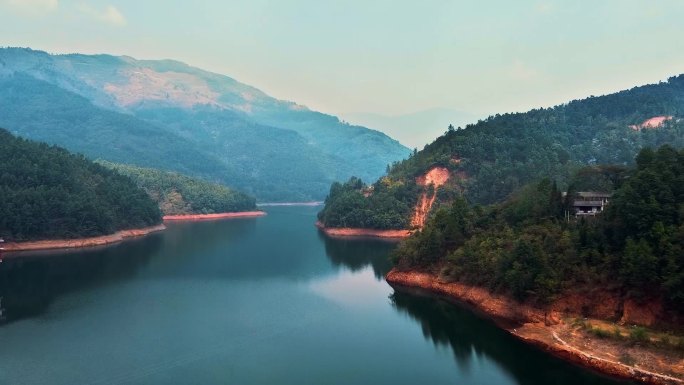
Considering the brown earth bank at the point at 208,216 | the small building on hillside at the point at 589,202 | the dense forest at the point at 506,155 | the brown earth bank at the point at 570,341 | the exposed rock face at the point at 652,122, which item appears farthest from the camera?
the brown earth bank at the point at 208,216

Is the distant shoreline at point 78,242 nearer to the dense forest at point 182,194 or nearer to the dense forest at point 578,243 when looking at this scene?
the dense forest at point 182,194

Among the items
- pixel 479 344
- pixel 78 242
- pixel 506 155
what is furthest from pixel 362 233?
pixel 479 344

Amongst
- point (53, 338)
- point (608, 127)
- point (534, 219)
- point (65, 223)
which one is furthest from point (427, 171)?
point (53, 338)

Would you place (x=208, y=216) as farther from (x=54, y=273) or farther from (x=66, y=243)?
(x=54, y=273)

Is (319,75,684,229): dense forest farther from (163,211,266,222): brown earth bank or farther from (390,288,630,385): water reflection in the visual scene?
(390,288,630,385): water reflection

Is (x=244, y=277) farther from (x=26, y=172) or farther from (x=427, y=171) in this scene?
(x=427, y=171)

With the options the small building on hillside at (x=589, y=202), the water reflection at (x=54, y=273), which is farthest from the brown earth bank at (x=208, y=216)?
the small building on hillside at (x=589, y=202)
